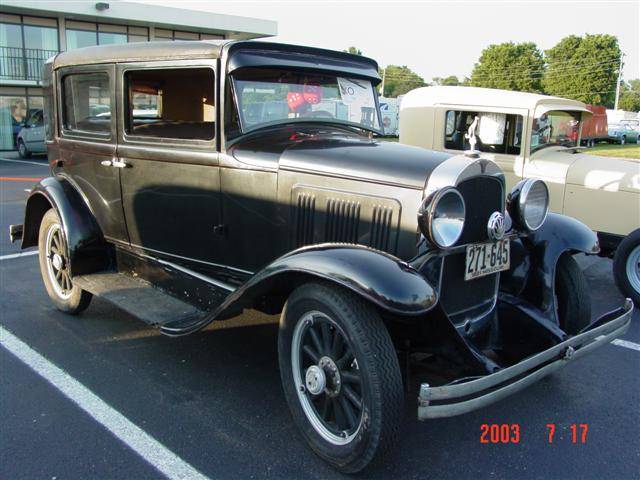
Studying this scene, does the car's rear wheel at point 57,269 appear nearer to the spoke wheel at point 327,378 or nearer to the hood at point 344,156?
the hood at point 344,156

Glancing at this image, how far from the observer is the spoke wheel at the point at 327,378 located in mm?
2586

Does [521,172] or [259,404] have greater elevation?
[521,172]

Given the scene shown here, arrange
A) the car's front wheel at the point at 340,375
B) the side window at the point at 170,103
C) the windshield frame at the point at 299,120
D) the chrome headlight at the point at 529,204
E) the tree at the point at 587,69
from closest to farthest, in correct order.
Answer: the car's front wheel at the point at 340,375
the chrome headlight at the point at 529,204
the windshield frame at the point at 299,120
the side window at the point at 170,103
the tree at the point at 587,69

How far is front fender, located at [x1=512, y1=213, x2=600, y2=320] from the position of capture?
11.0ft

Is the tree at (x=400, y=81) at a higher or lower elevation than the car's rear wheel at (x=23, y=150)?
higher

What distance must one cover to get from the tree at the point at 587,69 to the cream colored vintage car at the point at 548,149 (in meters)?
56.5

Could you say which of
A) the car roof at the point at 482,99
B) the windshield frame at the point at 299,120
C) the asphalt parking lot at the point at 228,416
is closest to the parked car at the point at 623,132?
the car roof at the point at 482,99

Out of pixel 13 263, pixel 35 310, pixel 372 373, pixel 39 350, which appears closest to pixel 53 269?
pixel 35 310

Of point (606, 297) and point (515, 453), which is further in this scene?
point (606, 297)

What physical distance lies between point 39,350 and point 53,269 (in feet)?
3.35

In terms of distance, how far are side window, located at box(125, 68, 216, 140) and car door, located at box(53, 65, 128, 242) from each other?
0.17 meters

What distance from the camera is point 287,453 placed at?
2.73 meters

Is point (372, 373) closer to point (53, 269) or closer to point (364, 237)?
point (364, 237)

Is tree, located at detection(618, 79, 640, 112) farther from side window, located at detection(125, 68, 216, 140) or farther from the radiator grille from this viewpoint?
the radiator grille
